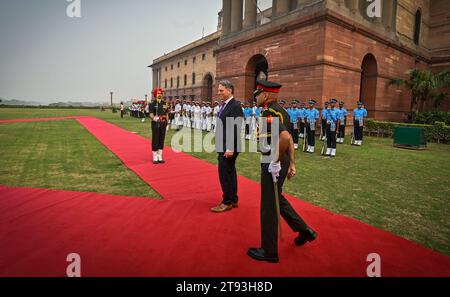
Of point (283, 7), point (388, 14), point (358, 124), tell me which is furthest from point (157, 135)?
point (388, 14)

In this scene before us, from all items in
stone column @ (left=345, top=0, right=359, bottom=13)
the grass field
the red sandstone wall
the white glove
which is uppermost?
stone column @ (left=345, top=0, right=359, bottom=13)

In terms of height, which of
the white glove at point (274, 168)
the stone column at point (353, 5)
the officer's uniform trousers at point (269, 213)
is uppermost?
the stone column at point (353, 5)

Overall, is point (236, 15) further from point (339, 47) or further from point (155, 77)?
point (155, 77)

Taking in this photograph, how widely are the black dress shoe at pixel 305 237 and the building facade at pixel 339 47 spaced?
12.8m

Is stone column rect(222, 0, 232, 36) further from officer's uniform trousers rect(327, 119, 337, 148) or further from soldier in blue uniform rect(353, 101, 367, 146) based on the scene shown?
officer's uniform trousers rect(327, 119, 337, 148)

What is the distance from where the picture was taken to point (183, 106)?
67.6ft

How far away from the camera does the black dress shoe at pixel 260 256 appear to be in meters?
2.97

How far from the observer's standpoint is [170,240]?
3.39 metres

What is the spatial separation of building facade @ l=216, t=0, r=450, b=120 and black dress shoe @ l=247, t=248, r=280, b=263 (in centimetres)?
1323

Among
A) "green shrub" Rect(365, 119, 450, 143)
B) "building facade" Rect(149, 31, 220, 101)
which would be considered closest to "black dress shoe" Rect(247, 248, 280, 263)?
"green shrub" Rect(365, 119, 450, 143)

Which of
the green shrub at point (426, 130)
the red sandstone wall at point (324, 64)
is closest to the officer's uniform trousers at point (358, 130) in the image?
the red sandstone wall at point (324, 64)

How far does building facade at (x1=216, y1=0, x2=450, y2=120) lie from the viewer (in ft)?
49.5

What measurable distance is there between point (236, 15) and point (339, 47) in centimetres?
1007

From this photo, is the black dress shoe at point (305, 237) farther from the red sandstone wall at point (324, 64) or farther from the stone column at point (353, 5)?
the stone column at point (353, 5)
